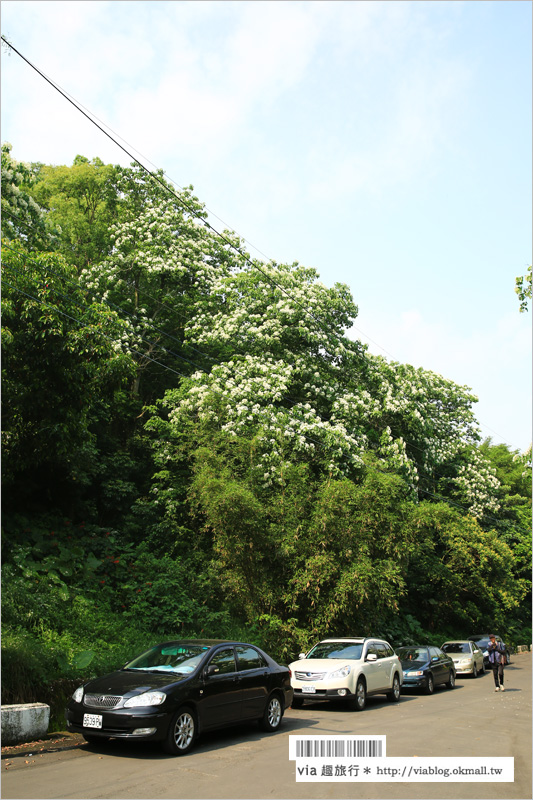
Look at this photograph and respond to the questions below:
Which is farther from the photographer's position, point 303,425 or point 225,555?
point 303,425

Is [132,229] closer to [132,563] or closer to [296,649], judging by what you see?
[132,563]

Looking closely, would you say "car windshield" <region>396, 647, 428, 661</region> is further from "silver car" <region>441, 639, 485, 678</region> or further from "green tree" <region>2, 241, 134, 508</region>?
"green tree" <region>2, 241, 134, 508</region>

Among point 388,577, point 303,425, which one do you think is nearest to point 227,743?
point 388,577

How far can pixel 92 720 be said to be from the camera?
8.77 metres

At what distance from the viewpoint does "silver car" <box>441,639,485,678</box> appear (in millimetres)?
26000

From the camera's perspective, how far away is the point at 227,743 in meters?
9.83

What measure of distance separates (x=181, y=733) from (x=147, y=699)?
2.34 feet

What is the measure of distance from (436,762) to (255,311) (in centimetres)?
1790

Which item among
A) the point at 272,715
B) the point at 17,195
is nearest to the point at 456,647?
the point at 272,715

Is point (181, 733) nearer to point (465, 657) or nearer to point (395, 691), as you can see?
point (395, 691)

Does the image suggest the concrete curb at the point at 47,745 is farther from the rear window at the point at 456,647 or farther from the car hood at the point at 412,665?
the rear window at the point at 456,647

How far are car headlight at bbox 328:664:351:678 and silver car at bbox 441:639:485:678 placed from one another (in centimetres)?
1283

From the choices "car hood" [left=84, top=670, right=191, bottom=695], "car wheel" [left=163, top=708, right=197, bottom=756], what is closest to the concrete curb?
"car hood" [left=84, top=670, right=191, bottom=695]

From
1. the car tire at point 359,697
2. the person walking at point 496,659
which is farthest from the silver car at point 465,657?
the car tire at point 359,697
